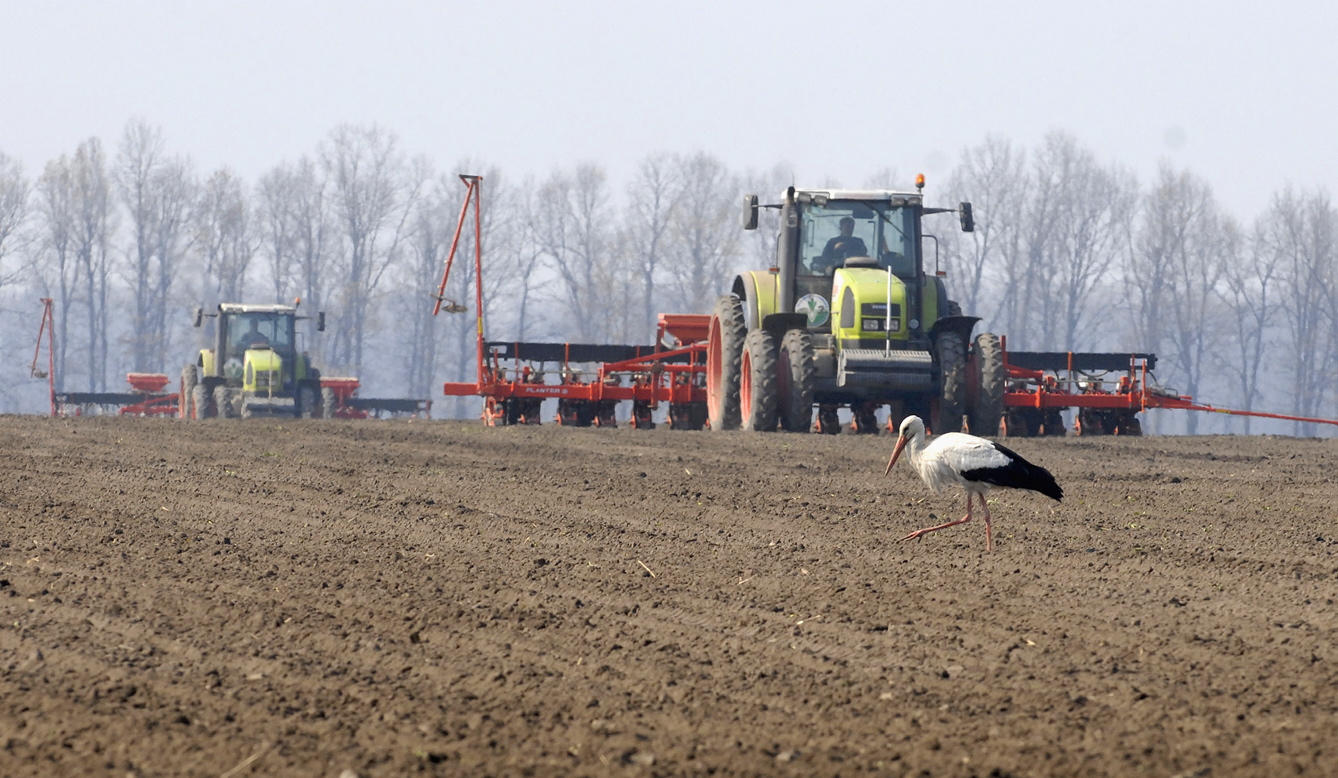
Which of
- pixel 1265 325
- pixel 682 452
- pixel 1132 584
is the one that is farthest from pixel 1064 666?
pixel 1265 325

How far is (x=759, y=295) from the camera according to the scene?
751 inches

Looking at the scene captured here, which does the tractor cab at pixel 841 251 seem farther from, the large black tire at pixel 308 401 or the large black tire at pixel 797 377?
the large black tire at pixel 308 401

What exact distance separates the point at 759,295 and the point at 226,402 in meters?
15.6

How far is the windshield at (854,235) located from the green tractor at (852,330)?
0.01 m

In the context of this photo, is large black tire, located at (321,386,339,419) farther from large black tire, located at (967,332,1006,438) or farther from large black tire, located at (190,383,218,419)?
large black tire, located at (967,332,1006,438)

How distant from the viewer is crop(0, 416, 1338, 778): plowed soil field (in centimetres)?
448

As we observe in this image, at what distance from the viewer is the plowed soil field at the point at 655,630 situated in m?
→ 4.48

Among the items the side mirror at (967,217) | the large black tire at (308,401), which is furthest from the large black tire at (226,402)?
the side mirror at (967,217)

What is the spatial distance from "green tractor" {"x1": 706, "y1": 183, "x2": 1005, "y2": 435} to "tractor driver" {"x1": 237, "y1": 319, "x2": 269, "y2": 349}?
16.2 meters

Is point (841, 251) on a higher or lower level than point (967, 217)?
lower

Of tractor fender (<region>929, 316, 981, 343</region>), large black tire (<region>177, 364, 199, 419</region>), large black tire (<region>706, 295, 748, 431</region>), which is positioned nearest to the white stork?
tractor fender (<region>929, 316, 981, 343</region>)

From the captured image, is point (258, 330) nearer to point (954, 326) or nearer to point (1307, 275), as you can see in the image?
point (954, 326)

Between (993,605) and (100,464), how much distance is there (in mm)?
9378

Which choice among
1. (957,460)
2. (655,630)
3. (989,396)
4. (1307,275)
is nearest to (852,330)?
(989,396)
